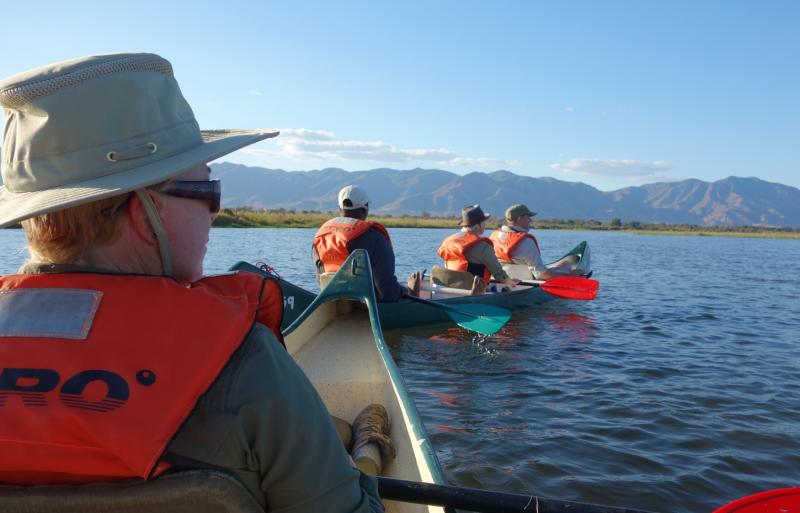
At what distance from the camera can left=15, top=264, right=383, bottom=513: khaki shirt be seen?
4.07 ft

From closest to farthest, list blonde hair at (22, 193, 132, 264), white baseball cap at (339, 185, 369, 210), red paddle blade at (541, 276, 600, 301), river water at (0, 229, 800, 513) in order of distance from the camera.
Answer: blonde hair at (22, 193, 132, 264), river water at (0, 229, 800, 513), white baseball cap at (339, 185, 369, 210), red paddle blade at (541, 276, 600, 301)

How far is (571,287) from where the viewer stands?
11242 millimetres

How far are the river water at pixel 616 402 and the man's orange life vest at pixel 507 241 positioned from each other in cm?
139

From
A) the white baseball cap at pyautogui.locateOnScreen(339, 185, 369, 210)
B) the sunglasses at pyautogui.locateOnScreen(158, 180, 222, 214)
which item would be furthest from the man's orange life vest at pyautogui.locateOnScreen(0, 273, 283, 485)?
the white baseball cap at pyautogui.locateOnScreen(339, 185, 369, 210)

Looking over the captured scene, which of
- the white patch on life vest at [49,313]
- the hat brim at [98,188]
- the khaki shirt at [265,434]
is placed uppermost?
the hat brim at [98,188]

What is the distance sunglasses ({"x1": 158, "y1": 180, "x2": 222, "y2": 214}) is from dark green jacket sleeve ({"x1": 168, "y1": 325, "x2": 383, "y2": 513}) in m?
0.40

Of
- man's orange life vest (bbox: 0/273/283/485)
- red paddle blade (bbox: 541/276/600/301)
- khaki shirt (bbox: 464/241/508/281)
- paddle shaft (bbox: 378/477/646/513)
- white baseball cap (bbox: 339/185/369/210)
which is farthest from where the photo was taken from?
red paddle blade (bbox: 541/276/600/301)

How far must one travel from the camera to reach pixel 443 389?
7.02 m

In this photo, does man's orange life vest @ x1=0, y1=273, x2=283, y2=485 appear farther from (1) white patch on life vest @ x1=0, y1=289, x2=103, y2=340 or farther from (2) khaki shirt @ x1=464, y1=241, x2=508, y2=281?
(2) khaki shirt @ x1=464, y1=241, x2=508, y2=281

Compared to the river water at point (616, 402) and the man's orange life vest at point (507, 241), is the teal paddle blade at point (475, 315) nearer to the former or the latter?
the river water at point (616, 402)

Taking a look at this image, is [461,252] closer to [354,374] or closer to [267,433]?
[354,374]

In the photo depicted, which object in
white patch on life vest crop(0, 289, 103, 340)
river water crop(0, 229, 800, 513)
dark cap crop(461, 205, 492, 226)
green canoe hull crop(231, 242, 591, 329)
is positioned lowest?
river water crop(0, 229, 800, 513)

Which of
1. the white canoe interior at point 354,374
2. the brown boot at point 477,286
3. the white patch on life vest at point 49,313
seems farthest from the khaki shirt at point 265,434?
the brown boot at point 477,286

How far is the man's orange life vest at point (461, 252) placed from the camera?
10477 millimetres
